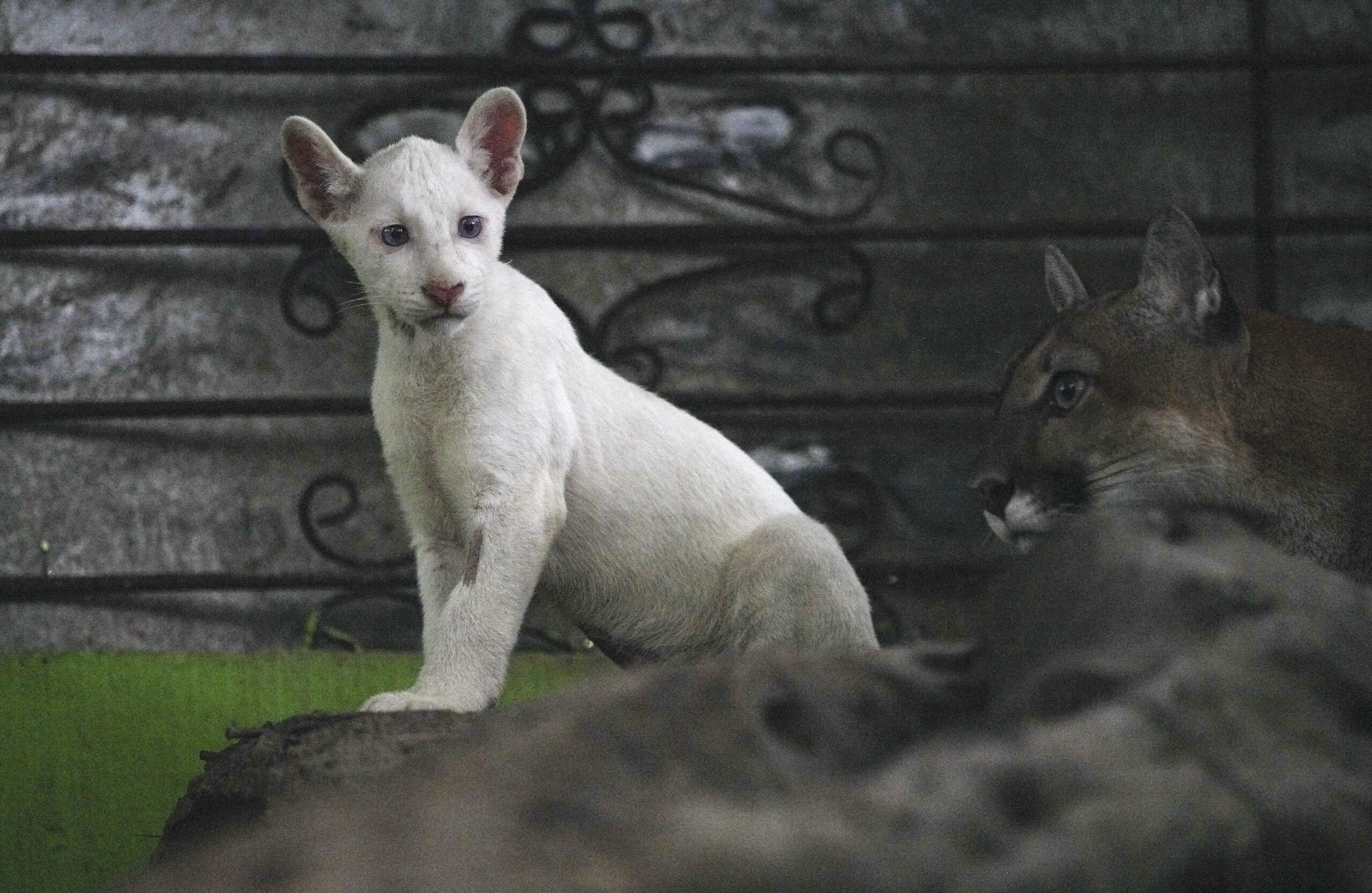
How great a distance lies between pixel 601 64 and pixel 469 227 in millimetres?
1331

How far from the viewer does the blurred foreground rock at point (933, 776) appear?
50cm

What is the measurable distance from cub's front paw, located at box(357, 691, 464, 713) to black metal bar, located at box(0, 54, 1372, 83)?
1.69 metres

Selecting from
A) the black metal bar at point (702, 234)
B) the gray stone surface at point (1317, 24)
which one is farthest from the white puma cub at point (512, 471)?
the gray stone surface at point (1317, 24)

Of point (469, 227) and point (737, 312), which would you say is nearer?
point (469, 227)

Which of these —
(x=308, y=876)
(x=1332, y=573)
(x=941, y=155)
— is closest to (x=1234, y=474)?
(x=1332, y=573)

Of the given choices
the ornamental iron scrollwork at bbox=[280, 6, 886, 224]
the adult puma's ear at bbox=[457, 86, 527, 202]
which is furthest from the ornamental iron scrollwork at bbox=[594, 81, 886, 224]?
the adult puma's ear at bbox=[457, 86, 527, 202]

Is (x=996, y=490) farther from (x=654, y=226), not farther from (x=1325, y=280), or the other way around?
(x=1325, y=280)

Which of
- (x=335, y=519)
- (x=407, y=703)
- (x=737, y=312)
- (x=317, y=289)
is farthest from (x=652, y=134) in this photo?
(x=407, y=703)

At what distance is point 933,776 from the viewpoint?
519 mm

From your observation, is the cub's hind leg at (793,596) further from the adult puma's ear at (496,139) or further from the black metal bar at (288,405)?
the black metal bar at (288,405)

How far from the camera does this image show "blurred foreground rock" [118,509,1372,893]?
0.50 meters

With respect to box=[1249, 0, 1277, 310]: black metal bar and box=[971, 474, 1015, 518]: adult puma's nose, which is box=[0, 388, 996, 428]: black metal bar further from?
box=[971, 474, 1015, 518]: adult puma's nose

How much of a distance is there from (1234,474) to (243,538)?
2.18 m

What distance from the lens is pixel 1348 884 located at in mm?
551
